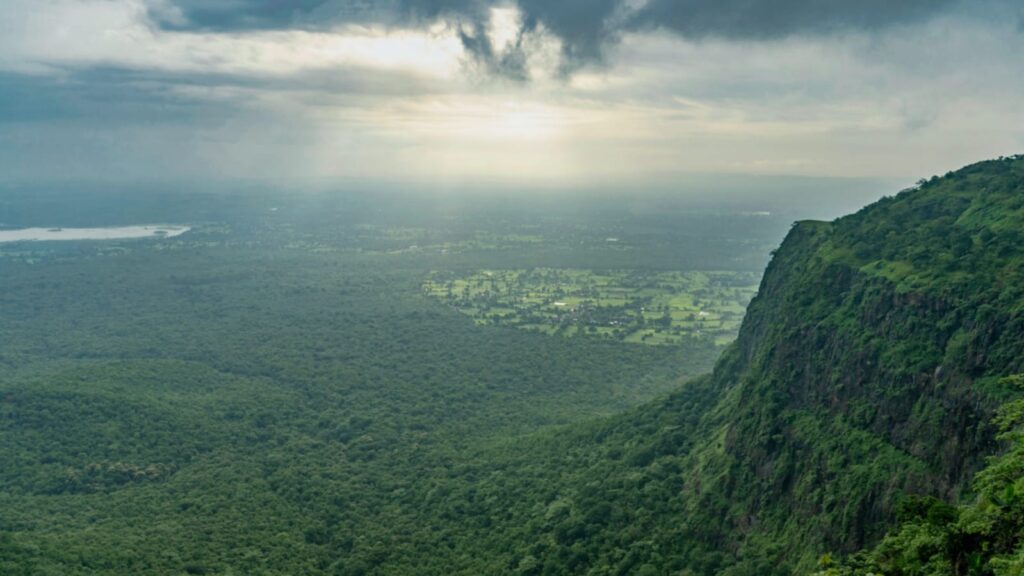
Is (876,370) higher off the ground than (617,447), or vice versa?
(876,370)

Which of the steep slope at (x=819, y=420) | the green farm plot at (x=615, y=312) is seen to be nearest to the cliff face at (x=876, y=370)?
the steep slope at (x=819, y=420)

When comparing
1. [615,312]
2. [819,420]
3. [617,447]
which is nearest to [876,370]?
[819,420]

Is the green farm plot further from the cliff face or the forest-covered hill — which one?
the cliff face

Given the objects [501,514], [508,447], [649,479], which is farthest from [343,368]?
[649,479]

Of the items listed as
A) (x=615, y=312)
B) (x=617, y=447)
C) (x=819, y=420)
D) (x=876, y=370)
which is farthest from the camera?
(x=615, y=312)

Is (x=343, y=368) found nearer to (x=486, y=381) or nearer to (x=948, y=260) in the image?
(x=486, y=381)

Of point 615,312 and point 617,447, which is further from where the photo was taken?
point 615,312

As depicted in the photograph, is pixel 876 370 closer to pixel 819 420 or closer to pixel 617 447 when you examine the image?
pixel 819 420
